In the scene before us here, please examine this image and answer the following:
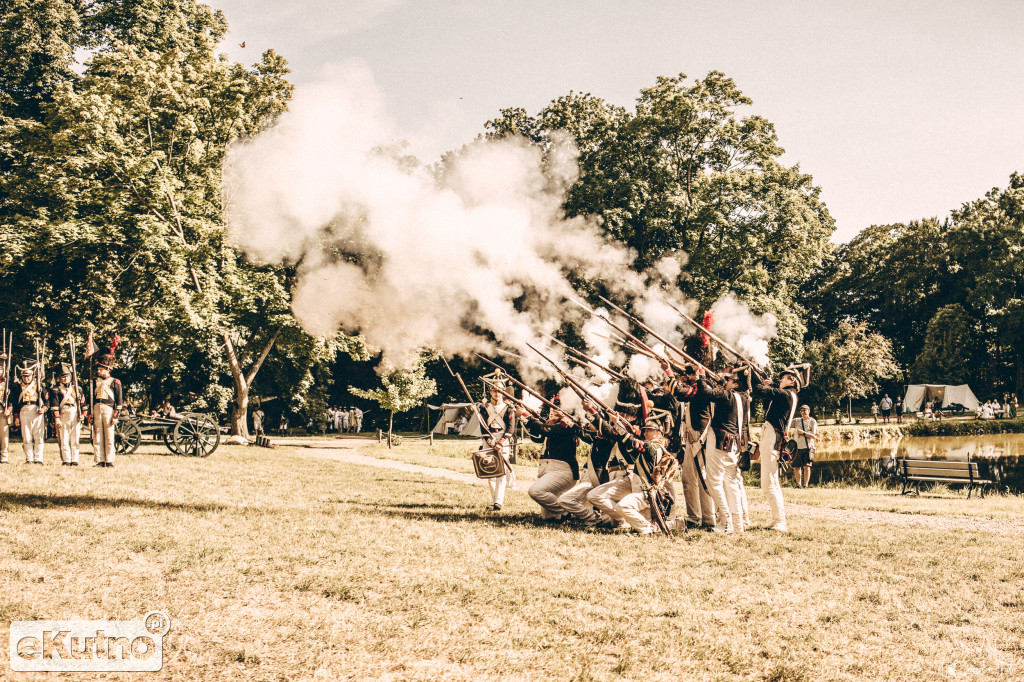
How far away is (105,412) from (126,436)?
3788mm

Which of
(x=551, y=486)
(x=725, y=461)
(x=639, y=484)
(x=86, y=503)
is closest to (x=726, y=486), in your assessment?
(x=725, y=461)

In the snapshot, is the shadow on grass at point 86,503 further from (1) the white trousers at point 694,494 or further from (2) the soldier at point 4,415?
(1) the white trousers at point 694,494

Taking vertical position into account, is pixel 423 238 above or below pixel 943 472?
above

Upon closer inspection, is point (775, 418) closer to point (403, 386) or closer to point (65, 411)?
point (65, 411)

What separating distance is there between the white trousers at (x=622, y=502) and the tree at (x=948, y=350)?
4475 cm

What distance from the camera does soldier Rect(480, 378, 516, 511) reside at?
9.48 metres

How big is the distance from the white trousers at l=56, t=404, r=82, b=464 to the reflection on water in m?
15.4

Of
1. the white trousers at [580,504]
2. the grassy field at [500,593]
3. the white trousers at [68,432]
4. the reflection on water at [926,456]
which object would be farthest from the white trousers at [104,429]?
the reflection on water at [926,456]

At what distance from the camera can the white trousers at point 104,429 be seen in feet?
40.9

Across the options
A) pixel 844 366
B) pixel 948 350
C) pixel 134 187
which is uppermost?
pixel 134 187

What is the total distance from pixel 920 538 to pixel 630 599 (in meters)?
4.49

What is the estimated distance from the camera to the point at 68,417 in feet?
42.5

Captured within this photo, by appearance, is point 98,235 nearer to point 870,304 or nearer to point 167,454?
point 167,454

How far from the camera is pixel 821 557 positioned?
7047 mm
